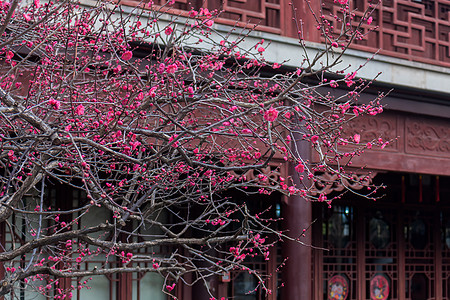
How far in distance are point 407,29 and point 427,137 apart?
1.29m

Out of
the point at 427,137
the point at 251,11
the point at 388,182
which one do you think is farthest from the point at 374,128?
the point at 388,182

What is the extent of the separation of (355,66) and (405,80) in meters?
0.75

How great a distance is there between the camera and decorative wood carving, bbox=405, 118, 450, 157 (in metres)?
8.86

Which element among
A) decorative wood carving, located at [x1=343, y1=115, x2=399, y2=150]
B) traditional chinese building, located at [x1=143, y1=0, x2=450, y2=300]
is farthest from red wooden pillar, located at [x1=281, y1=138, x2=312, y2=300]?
decorative wood carving, located at [x1=343, y1=115, x2=399, y2=150]

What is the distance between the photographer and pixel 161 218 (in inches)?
352

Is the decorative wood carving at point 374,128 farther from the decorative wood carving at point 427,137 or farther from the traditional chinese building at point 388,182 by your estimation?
the decorative wood carving at point 427,137

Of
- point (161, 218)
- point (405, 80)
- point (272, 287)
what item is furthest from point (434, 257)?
point (161, 218)

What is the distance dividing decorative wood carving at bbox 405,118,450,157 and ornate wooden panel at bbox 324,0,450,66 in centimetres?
73

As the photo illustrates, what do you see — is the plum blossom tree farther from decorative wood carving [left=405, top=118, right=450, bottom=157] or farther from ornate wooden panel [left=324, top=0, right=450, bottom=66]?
decorative wood carving [left=405, top=118, right=450, bottom=157]

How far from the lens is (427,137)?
9.02m

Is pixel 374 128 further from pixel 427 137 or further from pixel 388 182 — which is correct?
pixel 388 182

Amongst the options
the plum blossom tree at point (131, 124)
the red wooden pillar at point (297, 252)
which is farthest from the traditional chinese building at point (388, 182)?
the plum blossom tree at point (131, 124)

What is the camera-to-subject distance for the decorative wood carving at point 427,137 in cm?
886

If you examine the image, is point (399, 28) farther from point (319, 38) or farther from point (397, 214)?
point (397, 214)
